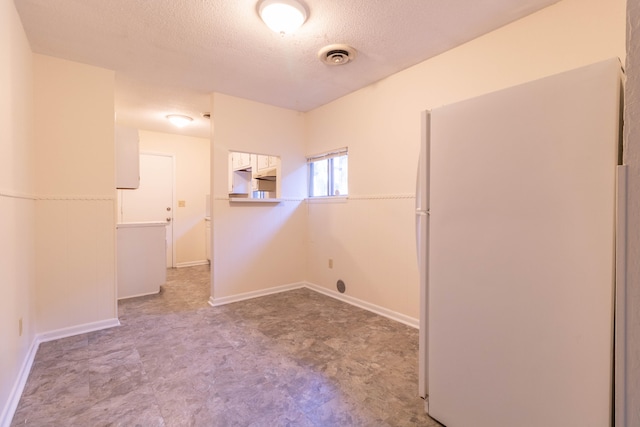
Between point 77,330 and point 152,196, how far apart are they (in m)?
3.02

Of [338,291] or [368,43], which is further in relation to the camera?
[338,291]

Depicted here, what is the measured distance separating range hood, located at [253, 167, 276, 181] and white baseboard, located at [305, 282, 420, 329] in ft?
5.45

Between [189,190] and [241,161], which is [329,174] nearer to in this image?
[241,161]

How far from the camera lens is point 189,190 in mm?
5539

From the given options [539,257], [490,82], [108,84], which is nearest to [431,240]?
[539,257]

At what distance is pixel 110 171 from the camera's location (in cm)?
274

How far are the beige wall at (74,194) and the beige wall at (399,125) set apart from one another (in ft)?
7.43

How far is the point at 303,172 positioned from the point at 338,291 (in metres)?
1.65

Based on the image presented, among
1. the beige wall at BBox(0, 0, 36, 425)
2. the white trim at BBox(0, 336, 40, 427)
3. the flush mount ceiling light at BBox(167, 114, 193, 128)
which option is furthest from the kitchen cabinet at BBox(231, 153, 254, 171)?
the white trim at BBox(0, 336, 40, 427)

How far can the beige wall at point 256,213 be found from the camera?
3.36m

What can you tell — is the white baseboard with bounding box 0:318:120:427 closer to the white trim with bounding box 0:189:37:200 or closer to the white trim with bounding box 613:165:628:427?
the white trim with bounding box 0:189:37:200

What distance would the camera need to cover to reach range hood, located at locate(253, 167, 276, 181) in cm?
418

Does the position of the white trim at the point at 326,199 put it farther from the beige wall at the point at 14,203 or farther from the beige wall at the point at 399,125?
the beige wall at the point at 14,203

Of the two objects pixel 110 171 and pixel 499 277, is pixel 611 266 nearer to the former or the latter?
pixel 499 277
